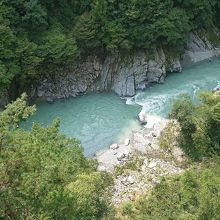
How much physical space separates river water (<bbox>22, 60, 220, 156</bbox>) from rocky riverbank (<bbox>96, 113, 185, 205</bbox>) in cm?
109

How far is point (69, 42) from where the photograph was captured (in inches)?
1065

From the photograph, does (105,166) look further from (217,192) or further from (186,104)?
(217,192)

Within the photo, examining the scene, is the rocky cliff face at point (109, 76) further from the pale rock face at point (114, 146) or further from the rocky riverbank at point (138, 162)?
the pale rock face at point (114, 146)

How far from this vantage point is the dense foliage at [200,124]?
2127 centimetres

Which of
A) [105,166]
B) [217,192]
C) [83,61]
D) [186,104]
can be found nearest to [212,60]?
[83,61]

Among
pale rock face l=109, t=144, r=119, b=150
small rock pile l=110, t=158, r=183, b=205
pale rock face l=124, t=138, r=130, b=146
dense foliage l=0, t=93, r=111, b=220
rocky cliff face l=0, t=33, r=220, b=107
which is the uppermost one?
dense foliage l=0, t=93, r=111, b=220

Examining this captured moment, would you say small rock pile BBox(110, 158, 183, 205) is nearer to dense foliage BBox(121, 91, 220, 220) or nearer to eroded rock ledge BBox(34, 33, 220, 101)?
dense foliage BBox(121, 91, 220, 220)

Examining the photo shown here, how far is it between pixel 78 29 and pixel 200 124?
10951 millimetres

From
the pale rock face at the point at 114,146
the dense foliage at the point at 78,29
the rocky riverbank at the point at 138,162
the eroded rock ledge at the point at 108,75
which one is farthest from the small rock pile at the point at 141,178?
the dense foliage at the point at 78,29

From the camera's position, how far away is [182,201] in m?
15.4

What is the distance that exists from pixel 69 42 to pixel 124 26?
13.1ft

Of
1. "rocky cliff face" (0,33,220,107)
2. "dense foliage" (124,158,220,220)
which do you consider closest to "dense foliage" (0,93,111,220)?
"dense foliage" (124,158,220,220)

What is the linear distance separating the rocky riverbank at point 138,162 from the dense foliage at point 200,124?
3.39 feet

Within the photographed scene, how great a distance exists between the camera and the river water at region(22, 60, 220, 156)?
2503 cm
